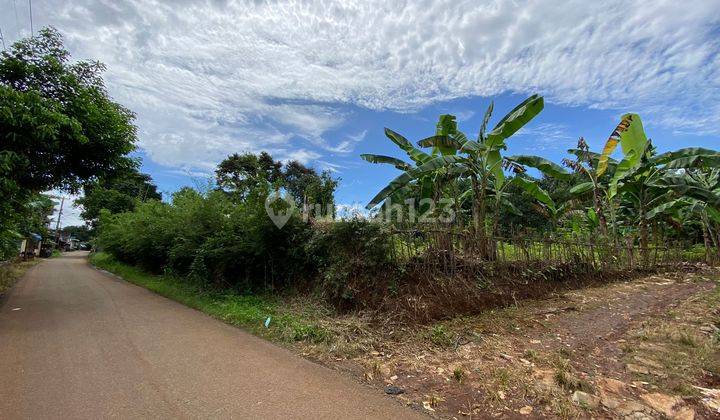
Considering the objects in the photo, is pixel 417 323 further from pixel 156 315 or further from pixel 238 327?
pixel 156 315

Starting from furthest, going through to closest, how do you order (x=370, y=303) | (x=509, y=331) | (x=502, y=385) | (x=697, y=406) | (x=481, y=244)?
(x=481, y=244) < (x=370, y=303) < (x=509, y=331) < (x=502, y=385) < (x=697, y=406)

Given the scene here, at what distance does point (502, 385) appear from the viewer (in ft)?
11.9

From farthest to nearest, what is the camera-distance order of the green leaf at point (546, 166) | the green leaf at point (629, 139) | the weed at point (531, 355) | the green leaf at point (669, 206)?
the green leaf at point (669, 206), the green leaf at point (629, 139), the green leaf at point (546, 166), the weed at point (531, 355)

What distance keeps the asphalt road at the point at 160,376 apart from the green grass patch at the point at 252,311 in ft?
1.03

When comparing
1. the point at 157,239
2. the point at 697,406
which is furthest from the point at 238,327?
the point at 157,239

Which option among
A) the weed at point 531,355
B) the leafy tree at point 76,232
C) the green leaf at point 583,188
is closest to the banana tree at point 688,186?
the green leaf at point 583,188

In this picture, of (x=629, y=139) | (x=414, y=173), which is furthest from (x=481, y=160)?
(x=629, y=139)

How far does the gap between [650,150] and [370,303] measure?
1431cm

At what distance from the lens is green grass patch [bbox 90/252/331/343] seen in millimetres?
5527

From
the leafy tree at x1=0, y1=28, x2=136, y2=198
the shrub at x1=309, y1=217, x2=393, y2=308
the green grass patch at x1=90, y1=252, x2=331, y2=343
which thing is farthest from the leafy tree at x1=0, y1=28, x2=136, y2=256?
the shrub at x1=309, y1=217, x2=393, y2=308

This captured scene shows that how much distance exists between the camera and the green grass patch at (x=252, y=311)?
18.1 ft

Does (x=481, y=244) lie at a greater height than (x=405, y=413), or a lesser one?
greater

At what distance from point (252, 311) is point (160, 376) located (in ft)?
10.0

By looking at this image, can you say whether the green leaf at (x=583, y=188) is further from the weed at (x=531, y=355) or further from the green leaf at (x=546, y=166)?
the weed at (x=531, y=355)
